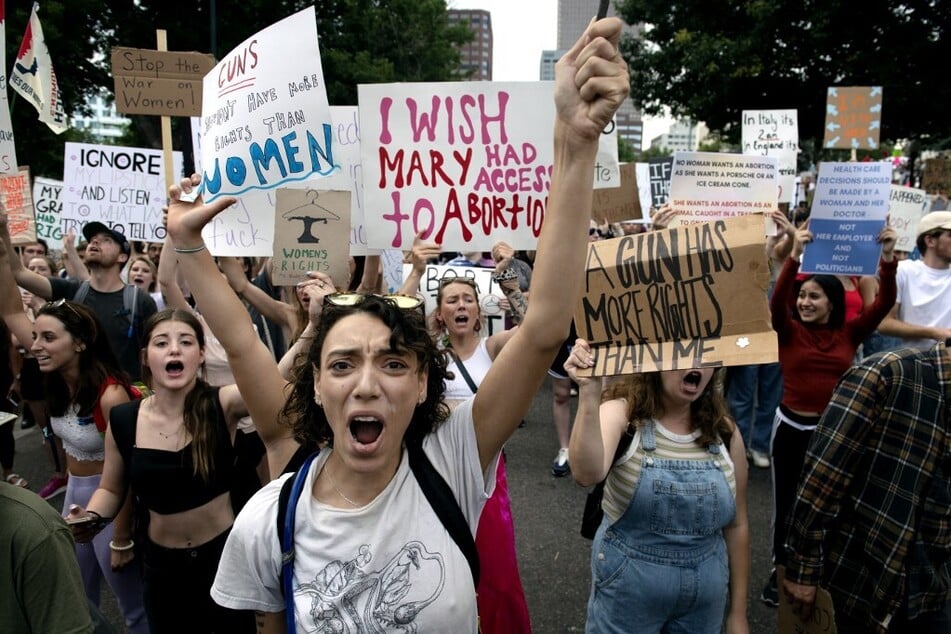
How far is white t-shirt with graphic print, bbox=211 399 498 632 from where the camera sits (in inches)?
57.9

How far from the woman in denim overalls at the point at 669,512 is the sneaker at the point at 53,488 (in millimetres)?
4430

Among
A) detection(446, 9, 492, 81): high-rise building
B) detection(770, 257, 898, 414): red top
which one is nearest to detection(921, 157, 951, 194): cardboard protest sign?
detection(770, 257, 898, 414): red top

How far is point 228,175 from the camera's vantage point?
2957 millimetres

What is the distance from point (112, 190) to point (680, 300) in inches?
237

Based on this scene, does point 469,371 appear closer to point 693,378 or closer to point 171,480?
point 693,378

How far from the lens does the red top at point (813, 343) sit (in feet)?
13.0

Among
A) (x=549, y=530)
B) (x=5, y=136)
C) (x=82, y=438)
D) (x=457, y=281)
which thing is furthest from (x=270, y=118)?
(x=549, y=530)

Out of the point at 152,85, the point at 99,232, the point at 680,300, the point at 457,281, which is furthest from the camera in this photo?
the point at 99,232

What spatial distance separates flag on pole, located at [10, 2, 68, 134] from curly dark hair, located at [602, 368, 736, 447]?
4934 millimetres

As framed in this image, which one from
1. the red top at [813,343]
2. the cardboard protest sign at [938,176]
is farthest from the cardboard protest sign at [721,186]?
the cardboard protest sign at [938,176]

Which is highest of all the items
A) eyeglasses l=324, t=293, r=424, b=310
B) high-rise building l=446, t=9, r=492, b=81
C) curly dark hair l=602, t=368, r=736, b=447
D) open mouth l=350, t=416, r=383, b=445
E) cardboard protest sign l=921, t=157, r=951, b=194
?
high-rise building l=446, t=9, r=492, b=81

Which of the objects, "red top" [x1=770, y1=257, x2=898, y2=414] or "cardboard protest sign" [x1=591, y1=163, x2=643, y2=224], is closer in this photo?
"red top" [x1=770, y1=257, x2=898, y2=414]

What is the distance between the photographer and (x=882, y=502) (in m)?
2.17

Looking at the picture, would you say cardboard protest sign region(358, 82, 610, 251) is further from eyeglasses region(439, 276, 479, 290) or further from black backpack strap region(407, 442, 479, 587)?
black backpack strap region(407, 442, 479, 587)
